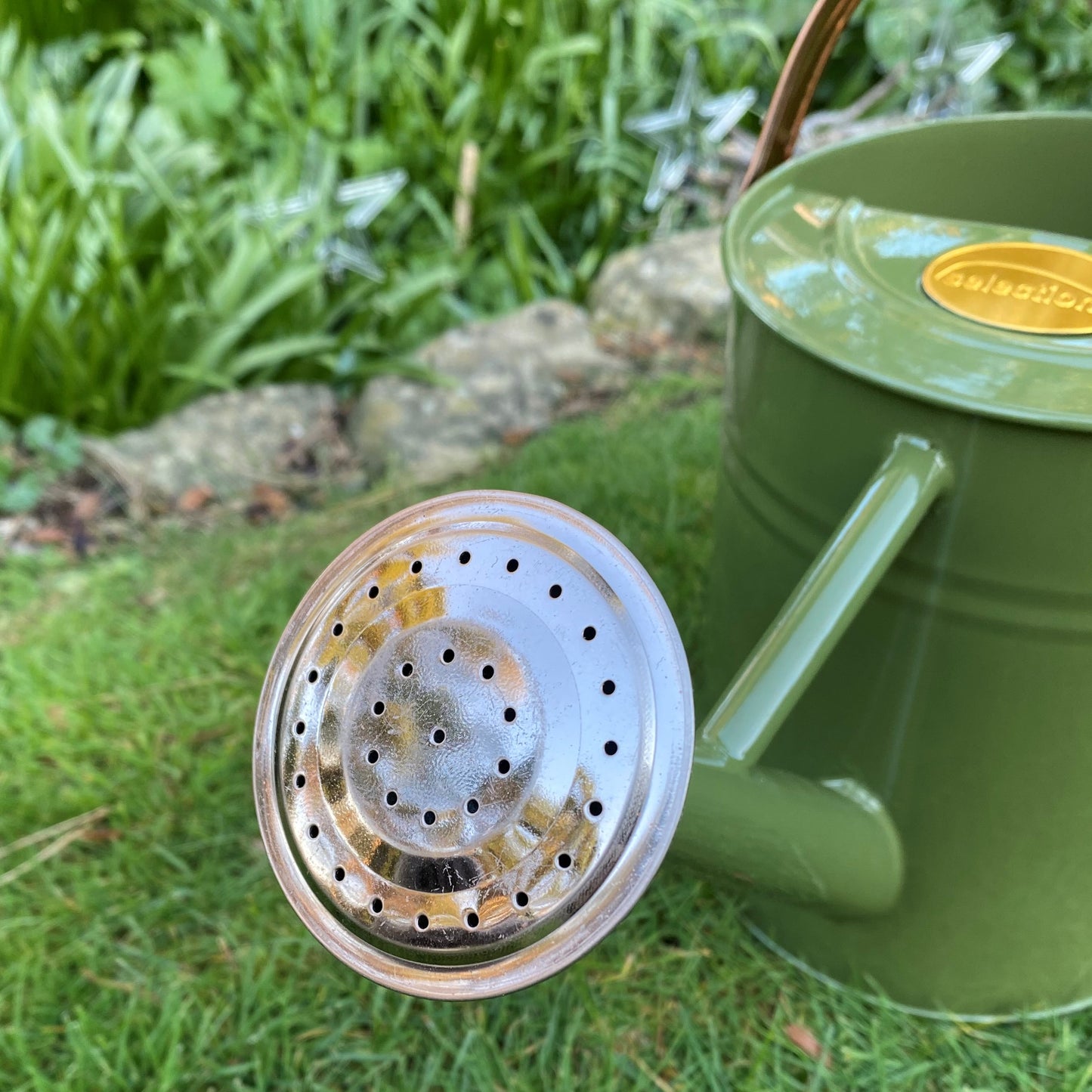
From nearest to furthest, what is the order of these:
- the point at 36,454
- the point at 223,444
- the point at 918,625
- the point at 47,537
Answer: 1. the point at 918,625
2. the point at 47,537
3. the point at 36,454
4. the point at 223,444

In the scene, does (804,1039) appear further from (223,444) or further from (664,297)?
(664,297)

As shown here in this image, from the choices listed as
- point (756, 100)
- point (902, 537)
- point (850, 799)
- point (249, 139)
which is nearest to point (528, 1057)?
point (850, 799)

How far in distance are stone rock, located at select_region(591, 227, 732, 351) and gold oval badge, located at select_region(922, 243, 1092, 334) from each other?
1.80 metres

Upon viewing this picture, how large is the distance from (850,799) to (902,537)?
1.21 ft

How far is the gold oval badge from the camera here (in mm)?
1034

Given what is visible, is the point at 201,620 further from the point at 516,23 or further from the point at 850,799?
the point at 516,23

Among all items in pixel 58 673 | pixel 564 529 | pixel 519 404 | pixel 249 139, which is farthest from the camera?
pixel 249 139

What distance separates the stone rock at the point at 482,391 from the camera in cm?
261

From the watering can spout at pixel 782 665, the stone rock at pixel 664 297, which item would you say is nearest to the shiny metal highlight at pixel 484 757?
the watering can spout at pixel 782 665

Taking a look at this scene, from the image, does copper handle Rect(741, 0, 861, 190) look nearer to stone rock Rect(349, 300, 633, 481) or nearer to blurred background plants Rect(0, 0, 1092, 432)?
stone rock Rect(349, 300, 633, 481)

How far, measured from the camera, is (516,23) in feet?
10.5

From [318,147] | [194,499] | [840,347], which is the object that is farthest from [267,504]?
[840,347]

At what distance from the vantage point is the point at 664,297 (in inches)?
117

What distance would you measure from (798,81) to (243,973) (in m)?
1.33
